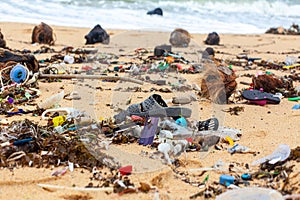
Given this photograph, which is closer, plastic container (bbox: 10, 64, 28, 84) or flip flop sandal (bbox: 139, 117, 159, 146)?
flip flop sandal (bbox: 139, 117, 159, 146)

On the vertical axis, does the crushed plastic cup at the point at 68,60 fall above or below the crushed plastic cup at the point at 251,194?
above

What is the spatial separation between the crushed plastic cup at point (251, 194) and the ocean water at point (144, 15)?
11311 millimetres

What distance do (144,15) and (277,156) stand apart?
14.4 meters

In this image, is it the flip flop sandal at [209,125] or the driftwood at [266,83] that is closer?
the flip flop sandal at [209,125]

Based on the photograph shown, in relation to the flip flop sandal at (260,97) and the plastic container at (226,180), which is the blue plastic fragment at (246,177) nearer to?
the plastic container at (226,180)

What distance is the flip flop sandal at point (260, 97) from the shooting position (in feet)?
14.9

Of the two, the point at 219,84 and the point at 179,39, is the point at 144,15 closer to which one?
the point at 179,39

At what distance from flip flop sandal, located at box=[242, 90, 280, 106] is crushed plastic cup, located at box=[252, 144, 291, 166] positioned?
5.16 feet

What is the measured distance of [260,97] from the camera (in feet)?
15.0

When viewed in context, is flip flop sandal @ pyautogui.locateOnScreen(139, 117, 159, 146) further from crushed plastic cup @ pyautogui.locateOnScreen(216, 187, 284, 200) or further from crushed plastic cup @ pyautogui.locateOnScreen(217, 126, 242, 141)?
crushed plastic cup @ pyautogui.locateOnScreen(216, 187, 284, 200)

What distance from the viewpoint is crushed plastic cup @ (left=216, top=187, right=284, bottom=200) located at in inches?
88.9

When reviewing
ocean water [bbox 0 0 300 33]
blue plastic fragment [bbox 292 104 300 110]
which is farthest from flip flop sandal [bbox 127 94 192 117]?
ocean water [bbox 0 0 300 33]

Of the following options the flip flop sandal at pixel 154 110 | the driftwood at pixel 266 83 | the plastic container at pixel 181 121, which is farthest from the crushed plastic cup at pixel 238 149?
the driftwood at pixel 266 83

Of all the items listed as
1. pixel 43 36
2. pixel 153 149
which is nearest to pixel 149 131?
pixel 153 149
